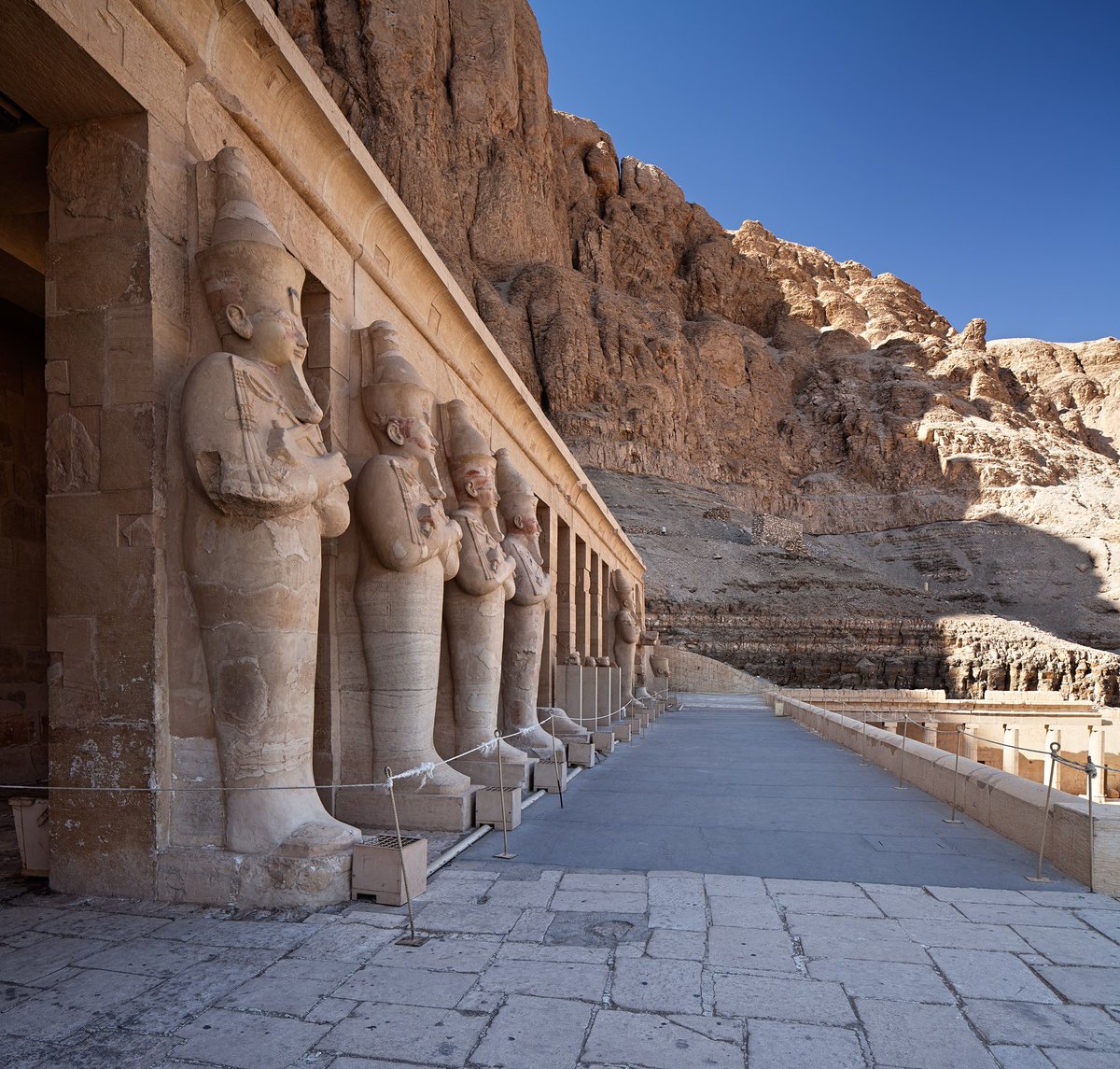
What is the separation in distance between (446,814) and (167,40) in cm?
441

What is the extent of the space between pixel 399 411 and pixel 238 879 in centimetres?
279

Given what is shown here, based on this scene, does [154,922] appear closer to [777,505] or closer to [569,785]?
[569,785]

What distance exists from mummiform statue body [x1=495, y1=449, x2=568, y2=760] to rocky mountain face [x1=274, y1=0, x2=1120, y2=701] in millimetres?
31387

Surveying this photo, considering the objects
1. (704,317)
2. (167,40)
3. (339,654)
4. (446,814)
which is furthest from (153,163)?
(704,317)

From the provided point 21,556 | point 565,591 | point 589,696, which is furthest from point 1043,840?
point 565,591

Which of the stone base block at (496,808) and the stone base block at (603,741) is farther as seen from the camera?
the stone base block at (603,741)

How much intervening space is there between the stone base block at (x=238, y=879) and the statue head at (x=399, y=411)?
2440 mm

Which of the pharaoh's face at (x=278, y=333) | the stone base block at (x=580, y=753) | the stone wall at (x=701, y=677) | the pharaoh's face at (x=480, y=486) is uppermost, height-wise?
the pharaoh's face at (x=278, y=333)

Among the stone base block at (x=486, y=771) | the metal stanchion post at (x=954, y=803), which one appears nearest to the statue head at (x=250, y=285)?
the stone base block at (x=486, y=771)

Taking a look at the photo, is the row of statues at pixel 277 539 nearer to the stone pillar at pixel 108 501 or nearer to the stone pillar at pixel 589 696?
the stone pillar at pixel 108 501

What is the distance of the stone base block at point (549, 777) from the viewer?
22.7 feet

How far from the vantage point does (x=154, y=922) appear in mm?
3527

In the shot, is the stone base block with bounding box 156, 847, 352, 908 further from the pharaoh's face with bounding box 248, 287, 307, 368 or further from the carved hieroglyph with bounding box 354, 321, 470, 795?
the pharaoh's face with bounding box 248, 287, 307, 368

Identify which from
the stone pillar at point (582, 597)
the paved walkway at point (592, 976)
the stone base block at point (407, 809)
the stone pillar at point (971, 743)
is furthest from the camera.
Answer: the stone pillar at point (971, 743)
